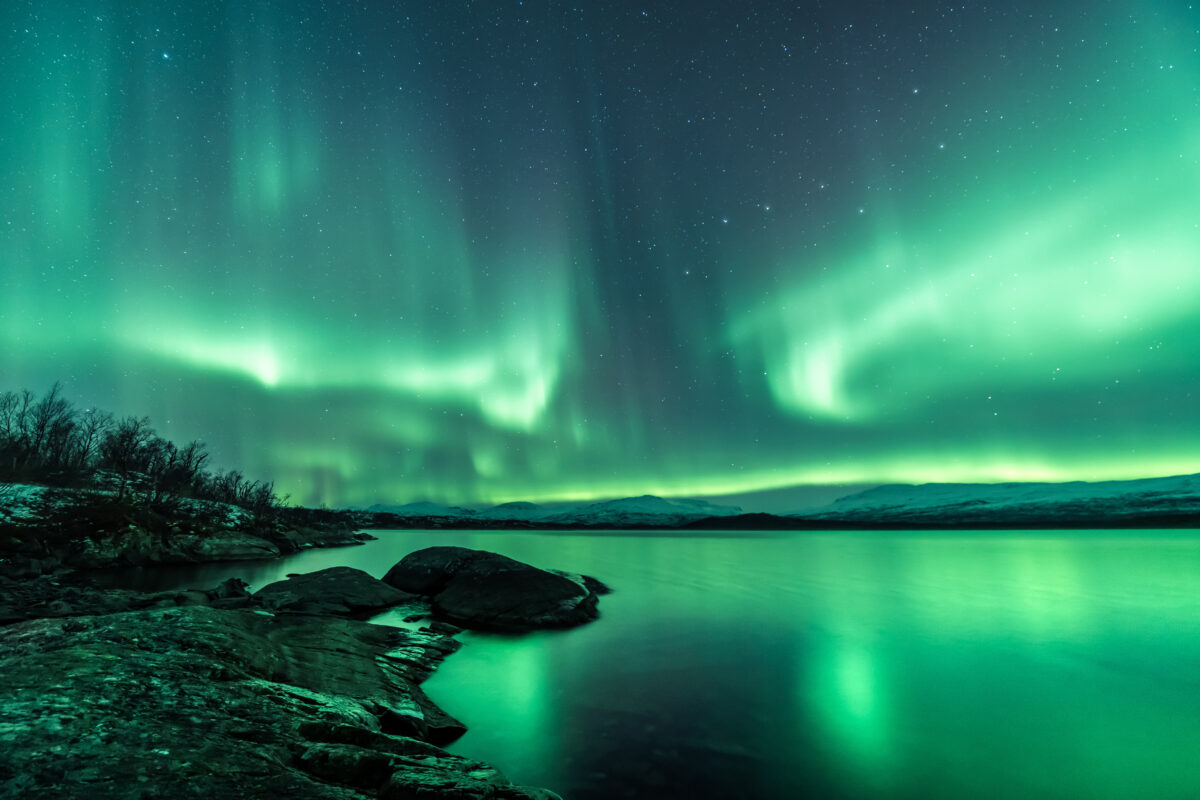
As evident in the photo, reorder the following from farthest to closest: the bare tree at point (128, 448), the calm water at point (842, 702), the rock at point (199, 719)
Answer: the bare tree at point (128, 448)
the calm water at point (842, 702)
the rock at point (199, 719)

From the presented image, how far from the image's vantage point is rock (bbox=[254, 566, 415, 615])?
60.8ft

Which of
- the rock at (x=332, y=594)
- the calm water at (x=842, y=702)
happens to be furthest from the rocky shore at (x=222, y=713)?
the rock at (x=332, y=594)

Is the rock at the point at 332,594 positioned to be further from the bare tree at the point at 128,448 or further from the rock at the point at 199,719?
the bare tree at the point at 128,448

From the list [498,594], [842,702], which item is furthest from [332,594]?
[842,702]

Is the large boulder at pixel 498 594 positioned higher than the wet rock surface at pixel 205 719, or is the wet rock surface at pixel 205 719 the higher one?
the wet rock surface at pixel 205 719

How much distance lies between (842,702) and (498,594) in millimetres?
12669

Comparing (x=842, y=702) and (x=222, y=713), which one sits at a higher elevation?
(x=222, y=713)

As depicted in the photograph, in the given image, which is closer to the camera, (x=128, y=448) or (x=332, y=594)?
(x=332, y=594)

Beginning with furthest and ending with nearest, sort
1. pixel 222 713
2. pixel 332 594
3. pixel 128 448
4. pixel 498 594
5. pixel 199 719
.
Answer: pixel 128 448
pixel 332 594
pixel 498 594
pixel 222 713
pixel 199 719

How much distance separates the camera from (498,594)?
766 inches

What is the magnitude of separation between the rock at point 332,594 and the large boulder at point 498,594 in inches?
69.6

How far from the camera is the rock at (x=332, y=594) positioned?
18.5 metres

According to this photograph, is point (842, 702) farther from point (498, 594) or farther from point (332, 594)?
point (332, 594)

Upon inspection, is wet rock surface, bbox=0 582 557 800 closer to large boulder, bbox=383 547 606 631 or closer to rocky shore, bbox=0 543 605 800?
rocky shore, bbox=0 543 605 800
